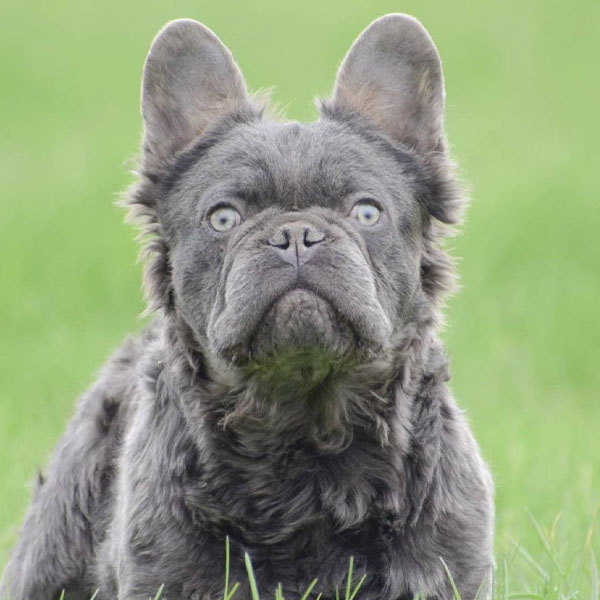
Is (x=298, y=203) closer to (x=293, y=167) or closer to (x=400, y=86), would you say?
(x=293, y=167)

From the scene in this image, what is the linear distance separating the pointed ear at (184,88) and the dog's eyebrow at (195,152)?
0.10m

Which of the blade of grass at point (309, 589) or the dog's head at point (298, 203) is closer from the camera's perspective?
A: the blade of grass at point (309, 589)

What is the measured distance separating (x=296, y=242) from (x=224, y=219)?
1.79 ft

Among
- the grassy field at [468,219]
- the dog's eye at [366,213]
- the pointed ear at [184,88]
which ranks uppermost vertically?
the pointed ear at [184,88]

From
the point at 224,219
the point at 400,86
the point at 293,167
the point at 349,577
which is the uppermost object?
the point at 400,86

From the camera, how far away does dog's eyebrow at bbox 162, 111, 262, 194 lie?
599cm

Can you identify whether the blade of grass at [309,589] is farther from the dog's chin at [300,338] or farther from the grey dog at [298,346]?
the dog's chin at [300,338]

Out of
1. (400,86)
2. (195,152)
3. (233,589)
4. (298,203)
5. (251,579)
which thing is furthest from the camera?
(400,86)

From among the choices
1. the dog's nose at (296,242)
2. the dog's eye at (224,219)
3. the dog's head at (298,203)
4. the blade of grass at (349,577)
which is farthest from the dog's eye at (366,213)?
the blade of grass at (349,577)

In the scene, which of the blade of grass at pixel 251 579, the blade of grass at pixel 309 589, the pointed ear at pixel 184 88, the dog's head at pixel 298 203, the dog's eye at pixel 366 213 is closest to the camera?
the blade of grass at pixel 251 579

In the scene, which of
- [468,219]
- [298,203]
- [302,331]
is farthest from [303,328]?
[468,219]

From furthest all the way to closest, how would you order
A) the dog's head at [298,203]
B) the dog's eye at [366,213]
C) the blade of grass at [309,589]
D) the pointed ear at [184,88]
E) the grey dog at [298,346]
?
1. the pointed ear at [184,88]
2. the dog's eye at [366,213]
3. the grey dog at [298,346]
4. the dog's head at [298,203]
5. the blade of grass at [309,589]

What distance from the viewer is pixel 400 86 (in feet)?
20.1

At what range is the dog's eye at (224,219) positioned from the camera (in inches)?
218
